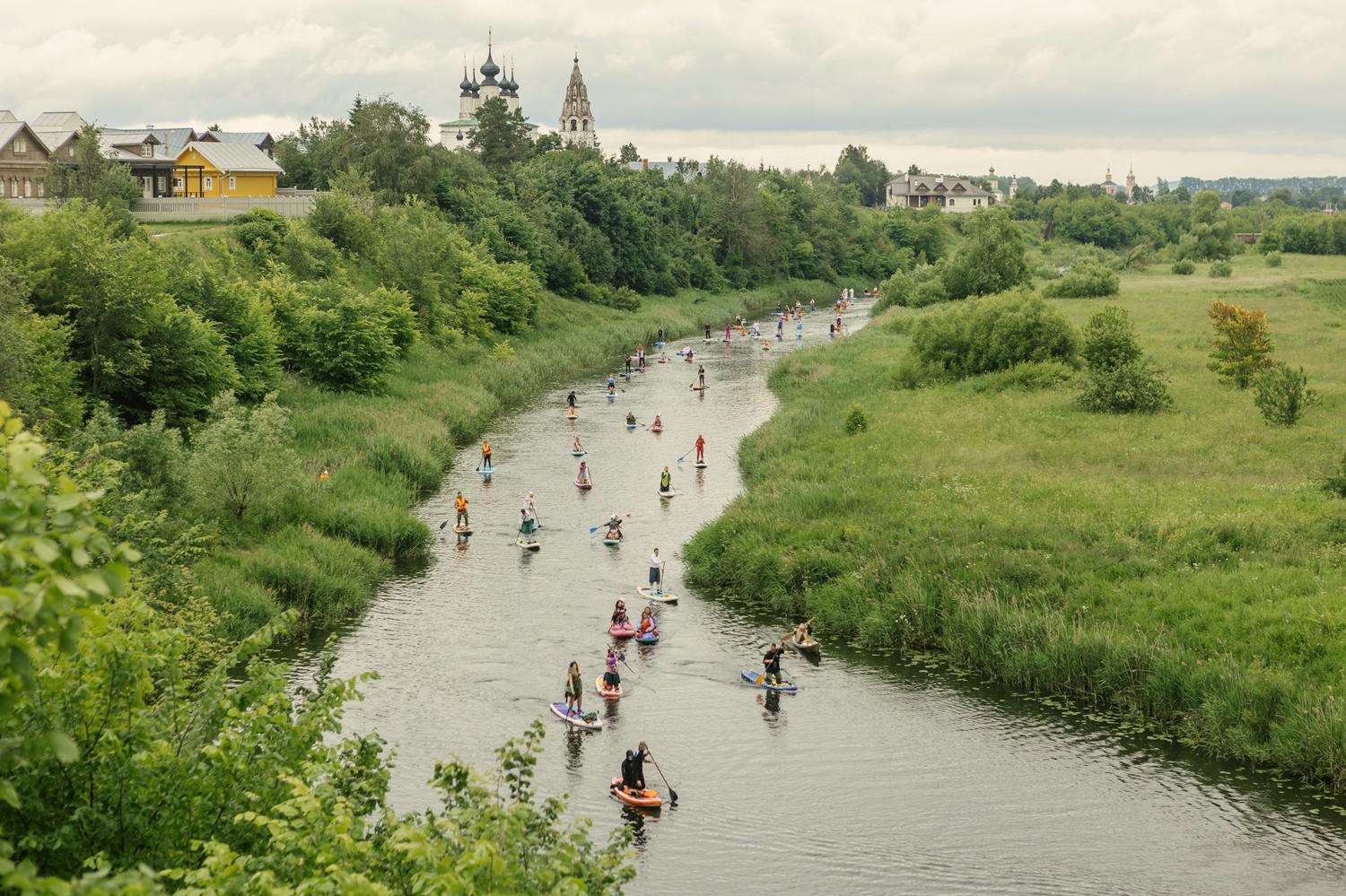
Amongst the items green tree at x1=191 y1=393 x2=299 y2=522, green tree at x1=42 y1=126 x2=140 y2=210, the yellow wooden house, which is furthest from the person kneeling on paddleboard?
the yellow wooden house

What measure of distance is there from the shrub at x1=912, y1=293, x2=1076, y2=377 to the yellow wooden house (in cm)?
5797

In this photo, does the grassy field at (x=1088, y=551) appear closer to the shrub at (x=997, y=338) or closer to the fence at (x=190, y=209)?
the shrub at (x=997, y=338)

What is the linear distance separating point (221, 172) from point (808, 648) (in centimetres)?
8123

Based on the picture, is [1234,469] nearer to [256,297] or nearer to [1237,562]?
[1237,562]

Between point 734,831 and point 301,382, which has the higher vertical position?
point 301,382

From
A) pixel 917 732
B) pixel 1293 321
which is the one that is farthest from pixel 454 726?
pixel 1293 321

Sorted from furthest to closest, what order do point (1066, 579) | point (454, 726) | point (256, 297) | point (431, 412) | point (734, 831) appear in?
point (431, 412) → point (256, 297) → point (1066, 579) → point (454, 726) → point (734, 831)

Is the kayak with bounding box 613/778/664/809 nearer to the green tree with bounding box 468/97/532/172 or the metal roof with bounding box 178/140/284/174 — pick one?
the metal roof with bounding box 178/140/284/174

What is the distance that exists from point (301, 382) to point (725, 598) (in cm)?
2991

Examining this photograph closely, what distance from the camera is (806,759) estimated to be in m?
27.1

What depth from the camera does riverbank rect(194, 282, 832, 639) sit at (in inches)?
1389

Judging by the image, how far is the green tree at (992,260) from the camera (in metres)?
99.3

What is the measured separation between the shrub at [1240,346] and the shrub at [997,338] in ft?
24.0

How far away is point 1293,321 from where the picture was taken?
8631 cm
